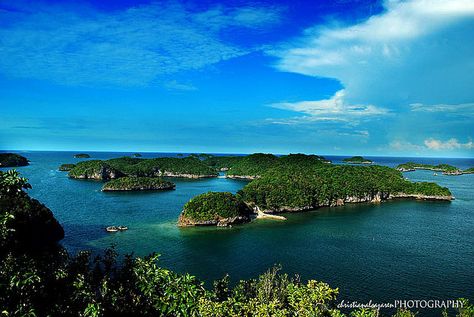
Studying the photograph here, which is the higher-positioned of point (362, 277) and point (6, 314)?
point (6, 314)

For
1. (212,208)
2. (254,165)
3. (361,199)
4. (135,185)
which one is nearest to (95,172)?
(135,185)

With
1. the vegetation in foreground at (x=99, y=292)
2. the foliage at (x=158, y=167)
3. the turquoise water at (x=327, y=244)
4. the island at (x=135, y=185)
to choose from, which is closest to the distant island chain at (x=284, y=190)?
the island at (x=135, y=185)

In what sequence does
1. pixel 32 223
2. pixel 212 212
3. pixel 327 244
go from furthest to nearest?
pixel 212 212
pixel 327 244
pixel 32 223

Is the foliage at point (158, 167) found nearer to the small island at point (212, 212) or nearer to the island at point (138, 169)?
the island at point (138, 169)

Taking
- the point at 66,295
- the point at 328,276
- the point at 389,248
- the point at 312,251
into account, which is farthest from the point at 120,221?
the point at 66,295

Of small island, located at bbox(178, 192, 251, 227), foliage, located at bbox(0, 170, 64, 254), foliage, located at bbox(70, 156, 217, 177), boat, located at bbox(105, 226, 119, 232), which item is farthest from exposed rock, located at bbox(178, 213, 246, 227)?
Result: foliage, located at bbox(70, 156, 217, 177)

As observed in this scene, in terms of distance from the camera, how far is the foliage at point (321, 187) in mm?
79688

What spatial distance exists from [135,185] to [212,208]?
2530 inches

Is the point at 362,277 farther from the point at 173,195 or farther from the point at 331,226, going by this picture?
the point at 173,195

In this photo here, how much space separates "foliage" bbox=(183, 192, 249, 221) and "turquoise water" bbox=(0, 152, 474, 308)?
3.15 m

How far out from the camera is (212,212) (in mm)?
64125

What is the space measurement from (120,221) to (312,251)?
1555 inches

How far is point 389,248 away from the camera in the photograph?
172 feet

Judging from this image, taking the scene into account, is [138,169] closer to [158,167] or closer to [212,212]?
[158,167]
